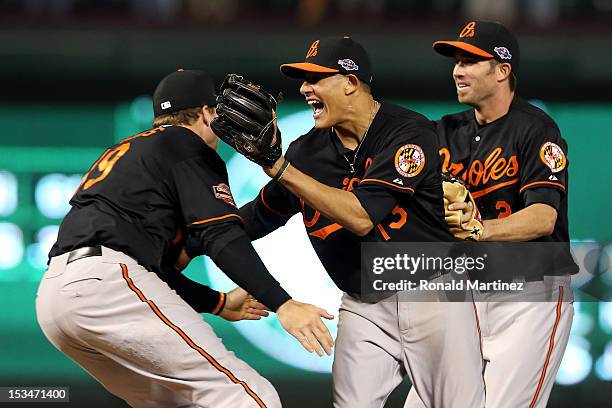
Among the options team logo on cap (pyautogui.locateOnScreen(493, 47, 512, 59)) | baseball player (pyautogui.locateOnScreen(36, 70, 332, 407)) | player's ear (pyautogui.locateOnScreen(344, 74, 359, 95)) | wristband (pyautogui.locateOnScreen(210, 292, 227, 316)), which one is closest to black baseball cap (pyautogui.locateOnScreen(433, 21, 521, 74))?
team logo on cap (pyautogui.locateOnScreen(493, 47, 512, 59))

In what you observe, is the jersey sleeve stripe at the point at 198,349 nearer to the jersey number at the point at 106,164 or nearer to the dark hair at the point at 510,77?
the jersey number at the point at 106,164

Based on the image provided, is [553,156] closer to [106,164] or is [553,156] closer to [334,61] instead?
[334,61]

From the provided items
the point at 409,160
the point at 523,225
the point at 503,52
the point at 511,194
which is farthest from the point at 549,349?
the point at 503,52

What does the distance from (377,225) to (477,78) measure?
2.78 ft

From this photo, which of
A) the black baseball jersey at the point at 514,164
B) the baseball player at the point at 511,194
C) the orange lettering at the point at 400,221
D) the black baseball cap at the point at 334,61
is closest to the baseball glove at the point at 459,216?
the baseball player at the point at 511,194

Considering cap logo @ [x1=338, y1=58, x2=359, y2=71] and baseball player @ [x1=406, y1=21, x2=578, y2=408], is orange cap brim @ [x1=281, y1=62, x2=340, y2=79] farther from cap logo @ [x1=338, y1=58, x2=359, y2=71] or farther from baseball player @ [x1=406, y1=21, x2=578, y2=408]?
baseball player @ [x1=406, y1=21, x2=578, y2=408]

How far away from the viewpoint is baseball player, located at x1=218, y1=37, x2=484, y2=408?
12.8 ft

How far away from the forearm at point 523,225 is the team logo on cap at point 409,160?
358 millimetres

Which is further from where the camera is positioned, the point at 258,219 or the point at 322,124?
the point at 258,219

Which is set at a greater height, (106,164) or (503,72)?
(503,72)

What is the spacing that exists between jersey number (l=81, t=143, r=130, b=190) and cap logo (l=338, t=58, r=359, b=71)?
2.84ft

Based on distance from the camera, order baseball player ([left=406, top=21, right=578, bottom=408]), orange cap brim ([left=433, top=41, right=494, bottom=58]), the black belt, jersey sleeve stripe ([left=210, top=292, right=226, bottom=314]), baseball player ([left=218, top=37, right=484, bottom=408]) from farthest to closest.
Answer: orange cap brim ([left=433, top=41, right=494, bottom=58]) < jersey sleeve stripe ([left=210, top=292, right=226, bottom=314]) < baseball player ([left=406, top=21, right=578, bottom=408]) < baseball player ([left=218, top=37, right=484, bottom=408]) < the black belt

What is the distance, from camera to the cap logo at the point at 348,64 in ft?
13.2

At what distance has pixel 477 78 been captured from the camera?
4.40 meters
